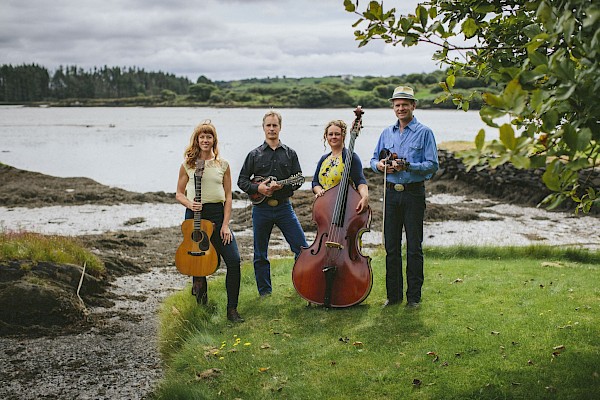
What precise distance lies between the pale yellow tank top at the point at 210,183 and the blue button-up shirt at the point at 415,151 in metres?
1.85

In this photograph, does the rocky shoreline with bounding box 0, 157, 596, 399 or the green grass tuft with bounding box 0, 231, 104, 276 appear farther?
the green grass tuft with bounding box 0, 231, 104, 276

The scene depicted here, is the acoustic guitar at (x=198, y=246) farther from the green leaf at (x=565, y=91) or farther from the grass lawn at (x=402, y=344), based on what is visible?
the green leaf at (x=565, y=91)

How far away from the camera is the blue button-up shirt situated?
270 inches

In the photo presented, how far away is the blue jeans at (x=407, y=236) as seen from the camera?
23.1ft

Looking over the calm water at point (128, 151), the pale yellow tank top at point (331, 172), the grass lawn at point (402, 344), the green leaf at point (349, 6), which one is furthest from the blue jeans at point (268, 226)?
the calm water at point (128, 151)

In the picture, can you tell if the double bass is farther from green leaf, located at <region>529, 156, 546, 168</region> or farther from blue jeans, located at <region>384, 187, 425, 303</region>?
green leaf, located at <region>529, 156, 546, 168</region>

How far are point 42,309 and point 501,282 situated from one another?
6.15 metres

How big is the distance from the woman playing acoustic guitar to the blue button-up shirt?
6.08ft

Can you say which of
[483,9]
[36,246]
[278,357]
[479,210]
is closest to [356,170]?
[278,357]

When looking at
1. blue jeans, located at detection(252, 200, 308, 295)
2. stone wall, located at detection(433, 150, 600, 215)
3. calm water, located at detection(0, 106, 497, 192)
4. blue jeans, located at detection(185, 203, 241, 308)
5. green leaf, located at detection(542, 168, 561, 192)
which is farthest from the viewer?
calm water, located at detection(0, 106, 497, 192)

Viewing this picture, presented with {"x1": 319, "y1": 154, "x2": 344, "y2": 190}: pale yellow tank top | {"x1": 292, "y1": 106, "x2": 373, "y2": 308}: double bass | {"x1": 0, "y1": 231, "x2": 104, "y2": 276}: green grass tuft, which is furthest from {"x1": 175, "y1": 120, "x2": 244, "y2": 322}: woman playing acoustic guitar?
{"x1": 0, "y1": 231, "x2": 104, "y2": 276}: green grass tuft

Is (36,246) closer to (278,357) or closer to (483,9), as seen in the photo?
(278,357)

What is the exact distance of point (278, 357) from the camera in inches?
248

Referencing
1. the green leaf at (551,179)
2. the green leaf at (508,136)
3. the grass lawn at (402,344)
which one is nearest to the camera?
the green leaf at (508,136)
